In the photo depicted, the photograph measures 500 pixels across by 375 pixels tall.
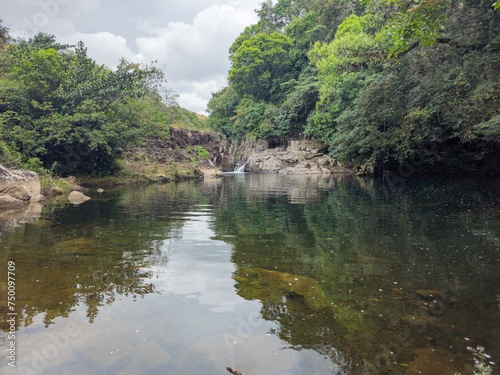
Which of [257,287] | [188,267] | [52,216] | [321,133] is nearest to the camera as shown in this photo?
[257,287]

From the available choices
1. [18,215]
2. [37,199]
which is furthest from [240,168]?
[18,215]

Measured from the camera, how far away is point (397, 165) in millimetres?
32031

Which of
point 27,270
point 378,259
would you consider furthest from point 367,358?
point 27,270

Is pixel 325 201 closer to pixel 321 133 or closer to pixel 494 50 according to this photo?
pixel 494 50

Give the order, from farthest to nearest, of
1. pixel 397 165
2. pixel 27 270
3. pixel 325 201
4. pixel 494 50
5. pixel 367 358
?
pixel 397 165
pixel 325 201
pixel 494 50
pixel 27 270
pixel 367 358

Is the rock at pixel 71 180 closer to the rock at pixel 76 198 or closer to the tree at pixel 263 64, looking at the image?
the rock at pixel 76 198

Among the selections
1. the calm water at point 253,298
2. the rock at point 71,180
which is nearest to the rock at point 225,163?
the rock at point 71,180

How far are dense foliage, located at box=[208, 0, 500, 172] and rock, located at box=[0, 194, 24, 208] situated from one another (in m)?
14.5

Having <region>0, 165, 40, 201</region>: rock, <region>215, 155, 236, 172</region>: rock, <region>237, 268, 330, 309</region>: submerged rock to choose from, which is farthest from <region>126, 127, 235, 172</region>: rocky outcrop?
<region>237, 268, 330, 309</region>: submerged rock

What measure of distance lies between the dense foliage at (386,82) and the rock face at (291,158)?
6.86 ft

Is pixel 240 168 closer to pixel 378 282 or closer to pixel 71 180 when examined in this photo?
pixel 71 180

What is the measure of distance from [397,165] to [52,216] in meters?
31.6

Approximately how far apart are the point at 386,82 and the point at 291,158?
2583cm

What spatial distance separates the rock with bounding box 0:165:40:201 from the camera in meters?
12.8
